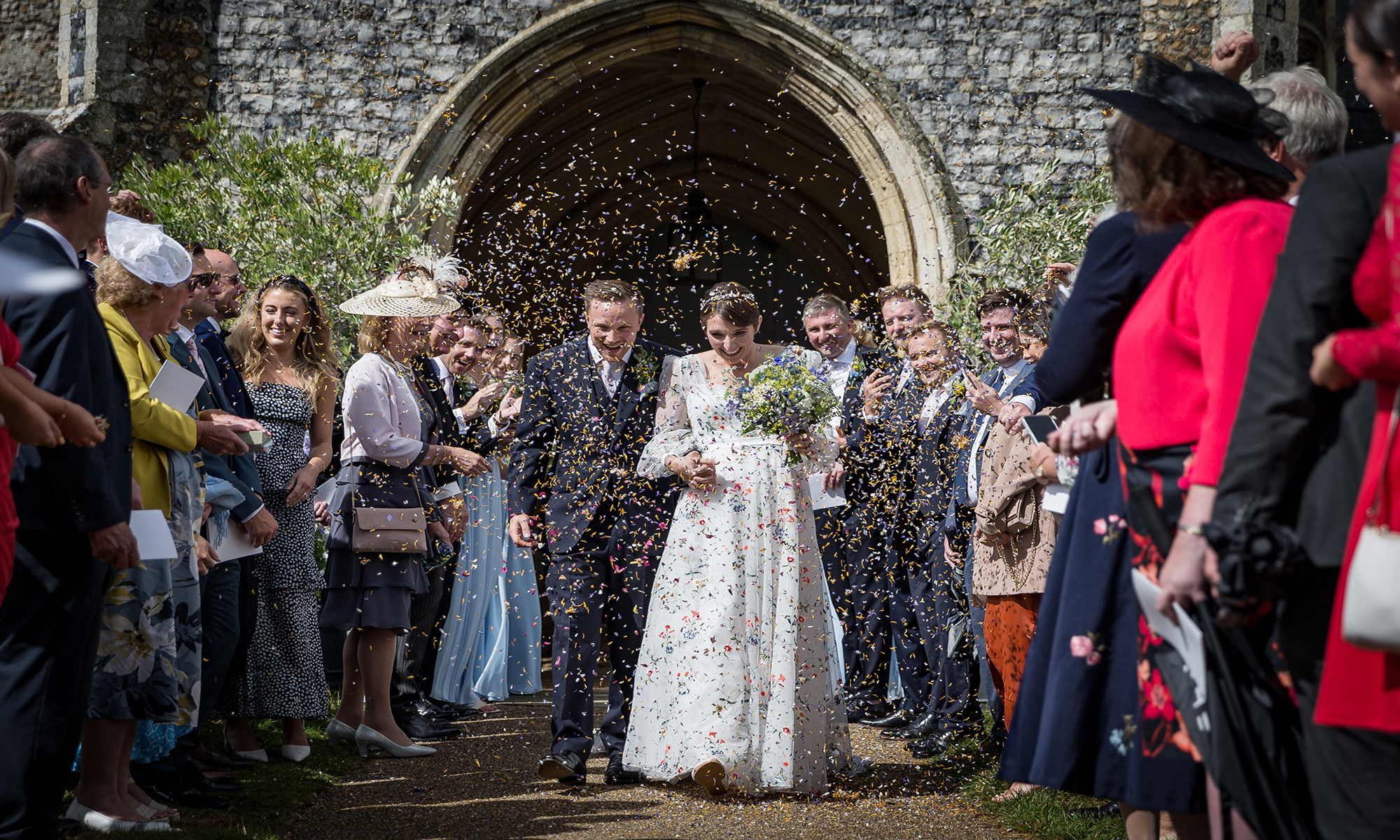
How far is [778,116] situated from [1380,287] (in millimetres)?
13039

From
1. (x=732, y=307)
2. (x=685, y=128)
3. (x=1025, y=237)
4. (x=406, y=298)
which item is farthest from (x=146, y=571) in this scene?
(x=685, y=128)

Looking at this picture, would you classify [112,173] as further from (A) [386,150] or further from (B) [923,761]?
(B) [923,761]

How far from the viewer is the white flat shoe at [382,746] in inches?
207

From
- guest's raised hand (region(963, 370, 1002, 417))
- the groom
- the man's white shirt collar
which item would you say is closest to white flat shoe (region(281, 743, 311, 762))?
the groom

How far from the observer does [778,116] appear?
14289 mm

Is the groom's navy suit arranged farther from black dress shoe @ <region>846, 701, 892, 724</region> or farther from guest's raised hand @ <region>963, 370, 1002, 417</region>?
black dress shoe @ <region>846, 701, 892, 724</region>

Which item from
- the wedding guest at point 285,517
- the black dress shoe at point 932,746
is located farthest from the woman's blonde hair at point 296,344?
the black dress shoe at point 932,746

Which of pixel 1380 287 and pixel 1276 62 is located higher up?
pixel 1276 62

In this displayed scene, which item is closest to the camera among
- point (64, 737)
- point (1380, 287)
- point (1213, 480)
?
point (1380, 287)

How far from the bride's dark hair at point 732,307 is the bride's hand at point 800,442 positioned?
0.55 metres

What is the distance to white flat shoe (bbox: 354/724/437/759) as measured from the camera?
17.2 feet

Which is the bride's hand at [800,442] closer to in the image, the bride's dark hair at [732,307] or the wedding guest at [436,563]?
the bride's dark hair at [732,307]

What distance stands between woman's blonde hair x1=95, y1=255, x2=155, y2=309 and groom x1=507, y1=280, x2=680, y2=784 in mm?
1729

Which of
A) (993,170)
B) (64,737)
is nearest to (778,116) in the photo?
(993,170)
